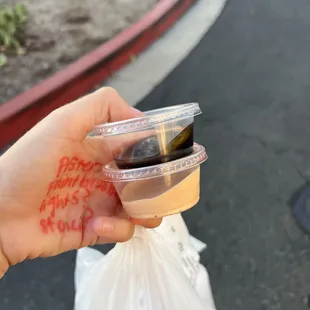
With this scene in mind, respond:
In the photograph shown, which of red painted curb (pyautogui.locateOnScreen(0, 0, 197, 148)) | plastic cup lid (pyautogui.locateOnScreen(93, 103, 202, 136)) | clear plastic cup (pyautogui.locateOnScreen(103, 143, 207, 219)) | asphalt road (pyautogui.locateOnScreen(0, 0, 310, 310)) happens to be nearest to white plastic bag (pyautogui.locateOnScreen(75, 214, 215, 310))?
clear plastic cup (pyautogui.locateOnScreen(103, 143, 207, 219))

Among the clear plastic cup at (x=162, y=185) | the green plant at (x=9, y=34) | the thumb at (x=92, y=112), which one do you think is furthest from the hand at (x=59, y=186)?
the green plant at (x=9, y=34)

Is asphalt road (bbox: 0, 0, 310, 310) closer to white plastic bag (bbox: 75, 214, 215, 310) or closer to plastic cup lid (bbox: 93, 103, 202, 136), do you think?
white plastic bag (bbox: 75, 214, 215, 310)

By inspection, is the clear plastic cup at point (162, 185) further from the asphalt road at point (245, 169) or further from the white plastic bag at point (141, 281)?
the asphalt road at point (245, 169)

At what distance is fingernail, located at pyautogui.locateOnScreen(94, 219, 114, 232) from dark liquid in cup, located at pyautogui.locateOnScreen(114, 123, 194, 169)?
0.46ft

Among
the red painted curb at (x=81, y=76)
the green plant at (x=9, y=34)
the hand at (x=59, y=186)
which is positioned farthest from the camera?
the green plant at (x=9, y=34)

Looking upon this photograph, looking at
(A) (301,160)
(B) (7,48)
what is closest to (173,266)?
(A) (301,160)

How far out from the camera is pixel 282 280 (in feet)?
6.33

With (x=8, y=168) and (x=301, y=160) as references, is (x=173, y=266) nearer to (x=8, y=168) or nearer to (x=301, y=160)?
(x=8, y=168)

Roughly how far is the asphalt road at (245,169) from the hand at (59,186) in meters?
0.69

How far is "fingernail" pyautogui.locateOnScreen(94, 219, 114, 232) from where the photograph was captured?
4.12ft

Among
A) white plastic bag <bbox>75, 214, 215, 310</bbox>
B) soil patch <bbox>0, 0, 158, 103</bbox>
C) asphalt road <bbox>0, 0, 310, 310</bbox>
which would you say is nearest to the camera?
white plastic bag <bbox>75, 214, 215, 310</bbox>

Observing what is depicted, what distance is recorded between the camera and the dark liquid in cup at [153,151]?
1163 millimetres

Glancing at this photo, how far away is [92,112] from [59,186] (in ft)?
0.63

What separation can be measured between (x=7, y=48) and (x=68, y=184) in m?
2.24
